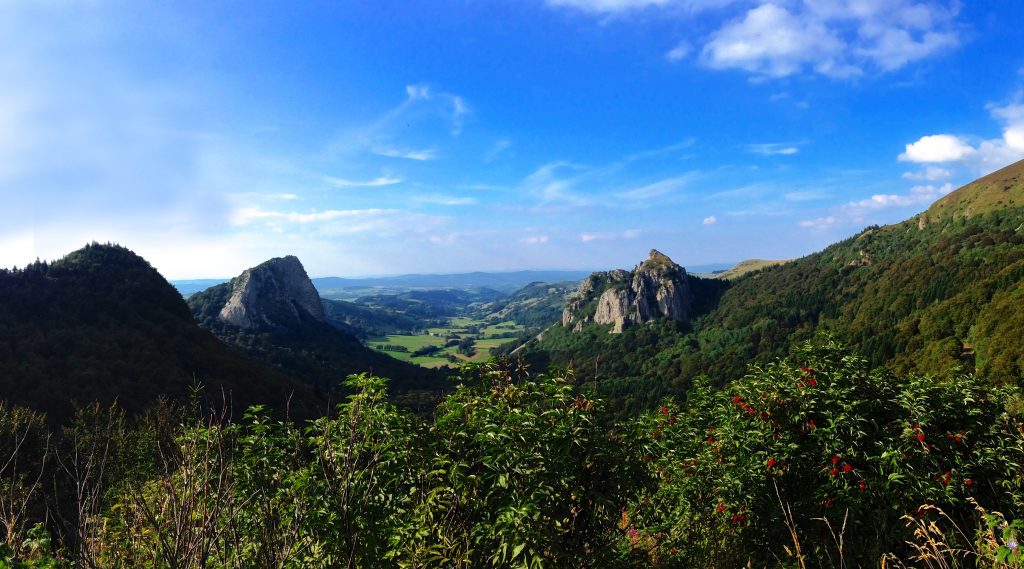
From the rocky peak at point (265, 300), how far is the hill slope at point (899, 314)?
103 m

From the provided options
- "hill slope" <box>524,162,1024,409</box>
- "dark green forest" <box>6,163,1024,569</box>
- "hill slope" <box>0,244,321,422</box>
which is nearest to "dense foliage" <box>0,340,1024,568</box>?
"dark green forest" <box>6,163,1024,569</box>

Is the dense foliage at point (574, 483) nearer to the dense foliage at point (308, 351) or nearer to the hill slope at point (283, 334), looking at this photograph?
the dense foliage at point (308, 351)

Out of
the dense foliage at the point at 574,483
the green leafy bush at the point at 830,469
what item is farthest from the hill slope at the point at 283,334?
the green leafy bush at the point at 830,469

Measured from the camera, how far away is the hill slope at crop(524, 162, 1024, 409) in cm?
7469

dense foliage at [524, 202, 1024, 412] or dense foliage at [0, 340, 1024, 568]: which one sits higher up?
dense foliage at [0, 340, 1024, 568]

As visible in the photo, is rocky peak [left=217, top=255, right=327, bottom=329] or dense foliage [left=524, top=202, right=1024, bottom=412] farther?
rocky peak [left=217, top=255, right=327, bottom=329]

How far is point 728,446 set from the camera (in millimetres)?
8781

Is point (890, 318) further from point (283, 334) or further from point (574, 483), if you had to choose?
point (283, 334)

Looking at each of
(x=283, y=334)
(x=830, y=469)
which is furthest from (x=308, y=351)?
(x=830, y=469)

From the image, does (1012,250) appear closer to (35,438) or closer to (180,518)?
(180,518)

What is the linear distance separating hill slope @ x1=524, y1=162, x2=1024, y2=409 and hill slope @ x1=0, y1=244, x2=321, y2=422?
54.3m

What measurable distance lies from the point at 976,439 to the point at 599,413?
824 cm

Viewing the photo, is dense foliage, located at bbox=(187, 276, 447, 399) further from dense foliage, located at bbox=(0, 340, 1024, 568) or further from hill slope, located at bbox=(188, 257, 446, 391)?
dense foliage, located at bbox=(0, 340, 1024, 568)

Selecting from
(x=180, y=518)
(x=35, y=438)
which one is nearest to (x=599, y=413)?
(x=180, y=518)
